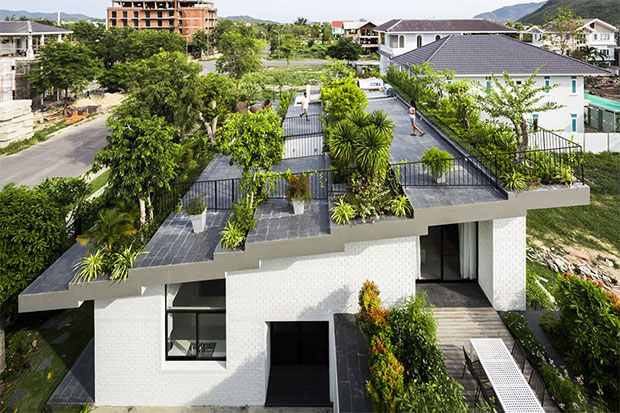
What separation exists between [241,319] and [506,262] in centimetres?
687

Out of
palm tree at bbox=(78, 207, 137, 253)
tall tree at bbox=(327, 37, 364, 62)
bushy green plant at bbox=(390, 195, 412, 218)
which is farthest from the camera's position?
tall tree at bbox=(327, 37, 364, 62)

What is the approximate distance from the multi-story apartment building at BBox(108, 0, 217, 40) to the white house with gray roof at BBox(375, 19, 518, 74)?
230 feet

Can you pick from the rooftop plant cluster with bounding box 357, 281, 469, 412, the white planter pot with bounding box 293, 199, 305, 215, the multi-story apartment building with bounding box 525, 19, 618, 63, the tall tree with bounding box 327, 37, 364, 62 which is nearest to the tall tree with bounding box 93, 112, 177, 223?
the white planter pot with bounding box 293, 199, 305, 215

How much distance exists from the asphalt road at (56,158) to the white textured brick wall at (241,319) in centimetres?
2190

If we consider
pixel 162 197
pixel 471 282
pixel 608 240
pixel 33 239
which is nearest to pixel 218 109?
pixel 162 197

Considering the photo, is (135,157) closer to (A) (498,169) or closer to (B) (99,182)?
(A) (498,169)

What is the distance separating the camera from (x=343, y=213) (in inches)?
409

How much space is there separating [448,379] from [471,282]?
455cm

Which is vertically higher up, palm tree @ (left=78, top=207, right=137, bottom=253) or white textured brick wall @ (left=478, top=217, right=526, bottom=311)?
palm tree @ (left=78, top=207, right=137, bottom=253)

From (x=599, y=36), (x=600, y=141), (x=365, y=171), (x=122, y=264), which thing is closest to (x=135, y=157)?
(x=122, y=264)

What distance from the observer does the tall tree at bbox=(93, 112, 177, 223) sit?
36.9 ft

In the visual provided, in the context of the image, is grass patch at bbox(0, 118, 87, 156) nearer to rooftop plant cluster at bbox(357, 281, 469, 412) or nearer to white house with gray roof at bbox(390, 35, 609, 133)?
white house with gray roof at bbox(390, 35, 609, 133)

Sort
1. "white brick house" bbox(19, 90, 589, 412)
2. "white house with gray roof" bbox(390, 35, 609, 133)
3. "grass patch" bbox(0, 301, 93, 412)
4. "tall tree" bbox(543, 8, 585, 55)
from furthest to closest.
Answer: "tall tree" bbox(543, 8, 585, 55) < "white house with gray roof" bbox(390, 35, 609, 133) < "grass patch" bbox(0, 301, 93, 412) < "white brick house" bbox(19, 90, 589, 412)

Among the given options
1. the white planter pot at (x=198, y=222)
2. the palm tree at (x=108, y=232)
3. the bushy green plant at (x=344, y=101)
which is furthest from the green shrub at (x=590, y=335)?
the bushy green plant at (x=344, y=101)
